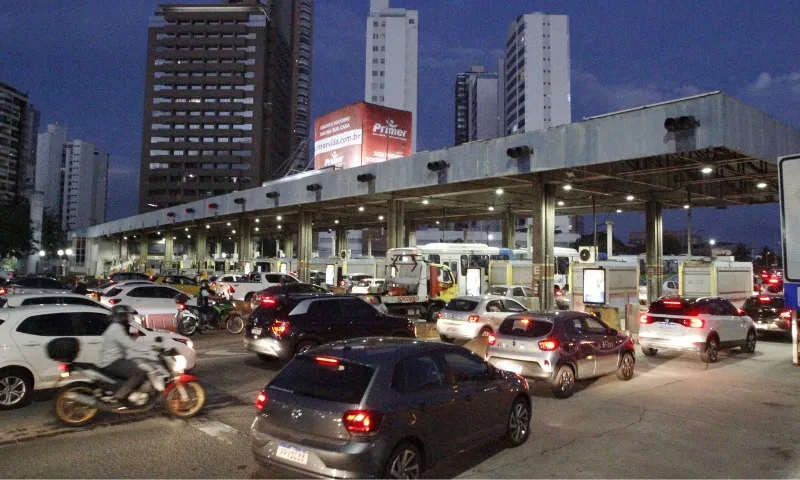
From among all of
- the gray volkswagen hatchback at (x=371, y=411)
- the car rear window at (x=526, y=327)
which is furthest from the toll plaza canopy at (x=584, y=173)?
the gray volkswagen hatchback at (x=371, y=411)

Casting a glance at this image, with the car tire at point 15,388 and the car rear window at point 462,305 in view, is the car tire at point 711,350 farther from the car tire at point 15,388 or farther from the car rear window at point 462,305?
the car tire at point 15,388

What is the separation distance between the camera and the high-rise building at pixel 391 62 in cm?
13150

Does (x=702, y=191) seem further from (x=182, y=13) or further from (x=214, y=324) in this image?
(x=182, y=13)

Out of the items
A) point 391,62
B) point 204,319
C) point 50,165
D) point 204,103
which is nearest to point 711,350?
point 204,319

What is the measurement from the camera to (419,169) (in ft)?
85.7

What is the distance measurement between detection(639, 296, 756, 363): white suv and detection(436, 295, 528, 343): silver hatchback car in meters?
3.46

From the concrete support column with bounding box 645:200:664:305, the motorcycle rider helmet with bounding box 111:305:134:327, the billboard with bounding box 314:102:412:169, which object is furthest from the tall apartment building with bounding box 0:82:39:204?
the motorcycle rider helmet with bounding box 111:305:134:327

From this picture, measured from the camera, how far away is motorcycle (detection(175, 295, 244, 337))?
17.9 meters

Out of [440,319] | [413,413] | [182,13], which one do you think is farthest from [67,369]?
[182,13]

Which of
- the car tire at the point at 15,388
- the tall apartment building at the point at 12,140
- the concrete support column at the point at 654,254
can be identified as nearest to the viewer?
the car tire at the point at 15,388

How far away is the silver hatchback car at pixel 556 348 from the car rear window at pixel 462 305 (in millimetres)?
5545

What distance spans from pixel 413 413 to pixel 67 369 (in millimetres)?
5074

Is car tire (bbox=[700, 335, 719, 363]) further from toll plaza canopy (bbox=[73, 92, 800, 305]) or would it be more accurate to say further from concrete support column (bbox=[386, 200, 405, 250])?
concrete support column (bbox=[386, 200, 405, 250])

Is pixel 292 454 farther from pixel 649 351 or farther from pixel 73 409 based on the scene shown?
pixel 649 351
